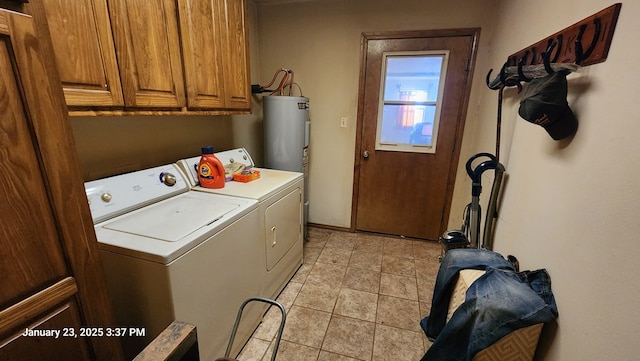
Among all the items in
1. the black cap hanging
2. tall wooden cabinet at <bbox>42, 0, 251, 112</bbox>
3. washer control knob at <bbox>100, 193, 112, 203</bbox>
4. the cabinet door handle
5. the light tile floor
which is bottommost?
the light tile floor

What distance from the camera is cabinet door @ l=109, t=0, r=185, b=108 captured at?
111cm

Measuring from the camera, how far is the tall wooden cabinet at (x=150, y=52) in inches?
37.5

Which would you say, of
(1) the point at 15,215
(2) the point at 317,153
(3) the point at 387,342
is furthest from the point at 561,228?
(2) the point at 317,153

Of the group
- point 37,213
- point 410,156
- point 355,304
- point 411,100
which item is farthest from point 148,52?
point 410,156

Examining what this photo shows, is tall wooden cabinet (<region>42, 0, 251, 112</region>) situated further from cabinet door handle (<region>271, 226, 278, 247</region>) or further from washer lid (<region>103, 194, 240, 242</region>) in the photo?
cabinet door handle (<region>271, 226, 278, 247</region>)

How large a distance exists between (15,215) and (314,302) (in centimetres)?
169

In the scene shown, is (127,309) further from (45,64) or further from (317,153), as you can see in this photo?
(317,153)

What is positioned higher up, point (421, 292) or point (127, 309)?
point (127, 309)

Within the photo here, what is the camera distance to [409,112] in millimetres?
2531

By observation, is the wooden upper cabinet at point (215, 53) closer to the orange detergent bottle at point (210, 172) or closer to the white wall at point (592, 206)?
the orange detergent bottle at point (210, 172)

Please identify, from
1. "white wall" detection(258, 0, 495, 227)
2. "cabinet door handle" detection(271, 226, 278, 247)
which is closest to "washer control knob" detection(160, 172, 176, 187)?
"cabinet door handle" detection(271, 226, 278, 247)

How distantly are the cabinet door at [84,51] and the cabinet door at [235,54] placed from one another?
77 cm

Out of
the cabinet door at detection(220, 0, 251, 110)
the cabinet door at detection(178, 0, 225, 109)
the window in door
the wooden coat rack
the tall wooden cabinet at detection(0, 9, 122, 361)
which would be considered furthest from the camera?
the window in door

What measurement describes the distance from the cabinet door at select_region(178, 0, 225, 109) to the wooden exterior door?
140cm
